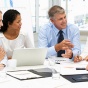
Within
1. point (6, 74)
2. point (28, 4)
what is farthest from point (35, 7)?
point (6, 74)

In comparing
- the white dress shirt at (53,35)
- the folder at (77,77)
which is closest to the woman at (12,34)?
the white dress shirt at (53,35)

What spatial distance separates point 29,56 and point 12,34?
75 centimetres

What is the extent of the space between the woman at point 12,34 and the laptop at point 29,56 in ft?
1.82

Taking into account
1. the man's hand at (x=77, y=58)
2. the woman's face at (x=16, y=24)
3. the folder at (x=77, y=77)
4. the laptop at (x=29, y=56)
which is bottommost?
the man's hand at (x=77, y=58)

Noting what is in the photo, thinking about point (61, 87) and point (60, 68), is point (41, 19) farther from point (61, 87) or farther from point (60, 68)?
point (61, 87)

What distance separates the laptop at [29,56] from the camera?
2257 mm

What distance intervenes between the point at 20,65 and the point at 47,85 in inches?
30.3

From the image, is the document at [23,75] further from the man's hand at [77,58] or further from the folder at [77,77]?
the man's hand at [77,58]

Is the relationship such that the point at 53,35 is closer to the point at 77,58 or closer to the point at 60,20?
the point at 60,20

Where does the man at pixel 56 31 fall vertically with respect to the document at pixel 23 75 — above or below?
above

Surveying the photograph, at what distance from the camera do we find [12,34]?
297 cm

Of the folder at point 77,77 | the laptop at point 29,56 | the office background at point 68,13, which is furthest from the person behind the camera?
the office background at point 68,13

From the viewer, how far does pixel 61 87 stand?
5.35 ft

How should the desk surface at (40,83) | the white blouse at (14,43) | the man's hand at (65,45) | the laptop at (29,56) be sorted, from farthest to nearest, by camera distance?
the white blouse at (14,43) < the man's hand at (65,45) < the laptop at (29,56) < the desk surface at (40,83)
